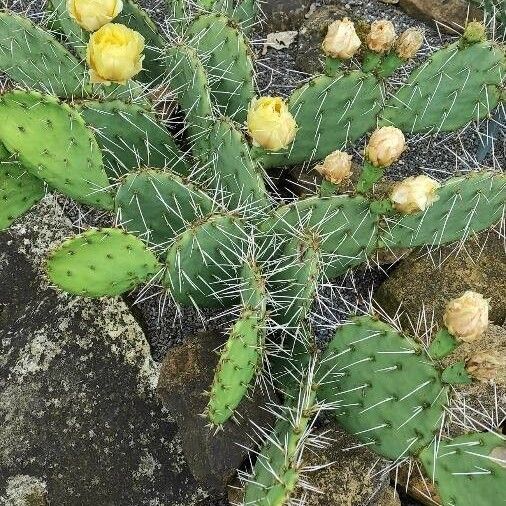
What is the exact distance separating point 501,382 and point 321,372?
0.49m

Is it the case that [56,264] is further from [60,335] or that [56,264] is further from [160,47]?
[160,47]

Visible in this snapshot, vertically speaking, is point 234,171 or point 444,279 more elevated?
point 234,171

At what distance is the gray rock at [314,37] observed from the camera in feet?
7.41

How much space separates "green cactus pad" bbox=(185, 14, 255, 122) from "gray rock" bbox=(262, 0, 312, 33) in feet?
2.30

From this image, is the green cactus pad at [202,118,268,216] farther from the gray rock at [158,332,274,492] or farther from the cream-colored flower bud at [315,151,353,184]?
the gray rock at [158,332,274,492]

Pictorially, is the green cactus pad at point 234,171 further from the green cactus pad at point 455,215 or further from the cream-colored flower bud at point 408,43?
the cream-colored flower bud at point 408,43

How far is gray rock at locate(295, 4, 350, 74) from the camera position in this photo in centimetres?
226

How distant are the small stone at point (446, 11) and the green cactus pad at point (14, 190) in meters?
1.56

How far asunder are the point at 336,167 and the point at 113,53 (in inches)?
20.4

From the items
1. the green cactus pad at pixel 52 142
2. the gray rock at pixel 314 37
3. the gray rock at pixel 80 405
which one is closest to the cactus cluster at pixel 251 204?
the green cactus pad at pixel 52 142

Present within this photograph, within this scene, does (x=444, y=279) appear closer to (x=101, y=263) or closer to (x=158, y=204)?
(x=158, y=204)

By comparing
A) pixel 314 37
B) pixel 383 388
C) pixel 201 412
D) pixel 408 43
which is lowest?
pixel 201 412

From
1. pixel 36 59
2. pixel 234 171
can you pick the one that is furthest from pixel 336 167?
pixel 36 59

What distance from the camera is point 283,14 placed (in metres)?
2.45
